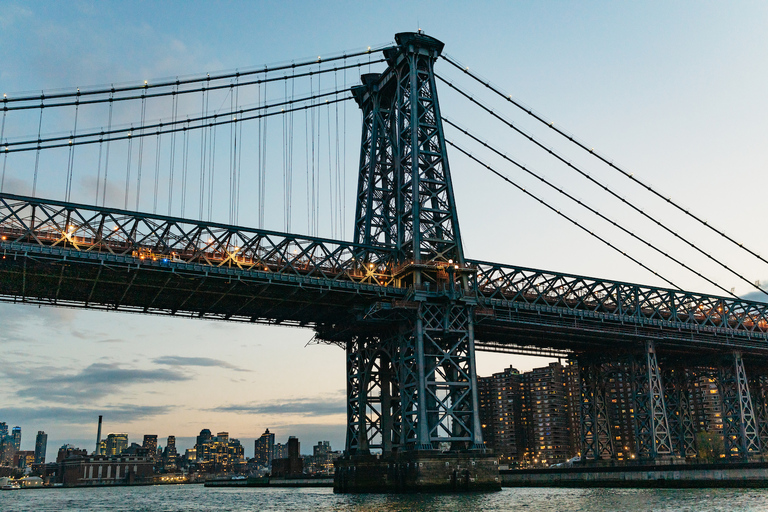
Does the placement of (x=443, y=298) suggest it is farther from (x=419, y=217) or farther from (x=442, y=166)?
(x=442, y=166)

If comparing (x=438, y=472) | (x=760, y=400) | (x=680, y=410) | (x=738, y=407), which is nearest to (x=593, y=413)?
(x=680, y=410)

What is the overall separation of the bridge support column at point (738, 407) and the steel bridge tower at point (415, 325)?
161 ft

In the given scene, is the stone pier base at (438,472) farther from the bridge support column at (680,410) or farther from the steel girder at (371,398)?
the bridge support column at (680,410)

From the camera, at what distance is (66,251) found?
60594mm

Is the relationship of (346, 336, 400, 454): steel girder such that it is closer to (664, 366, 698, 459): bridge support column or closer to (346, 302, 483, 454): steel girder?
(346, 302, 483, 454): steel girder

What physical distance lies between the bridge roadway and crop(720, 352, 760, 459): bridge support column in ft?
42.0

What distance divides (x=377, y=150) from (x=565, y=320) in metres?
32.0

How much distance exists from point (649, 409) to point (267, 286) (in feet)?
173

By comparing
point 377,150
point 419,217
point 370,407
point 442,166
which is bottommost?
point 370,407

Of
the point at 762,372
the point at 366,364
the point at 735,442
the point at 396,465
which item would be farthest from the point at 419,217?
the point at 762,372

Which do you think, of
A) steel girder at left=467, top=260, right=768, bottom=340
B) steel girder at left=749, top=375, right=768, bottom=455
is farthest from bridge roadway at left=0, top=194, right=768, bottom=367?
steel girder at left=749, top=375, right=768, bottom=455

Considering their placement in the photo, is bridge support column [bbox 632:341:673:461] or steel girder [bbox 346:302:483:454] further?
bridge support column [bbox 632:341:673:461]

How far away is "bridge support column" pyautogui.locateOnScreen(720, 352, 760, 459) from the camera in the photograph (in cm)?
9944

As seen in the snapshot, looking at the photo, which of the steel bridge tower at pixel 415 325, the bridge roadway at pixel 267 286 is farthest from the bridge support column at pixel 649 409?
the steel bridge tower at pixel 415 325
